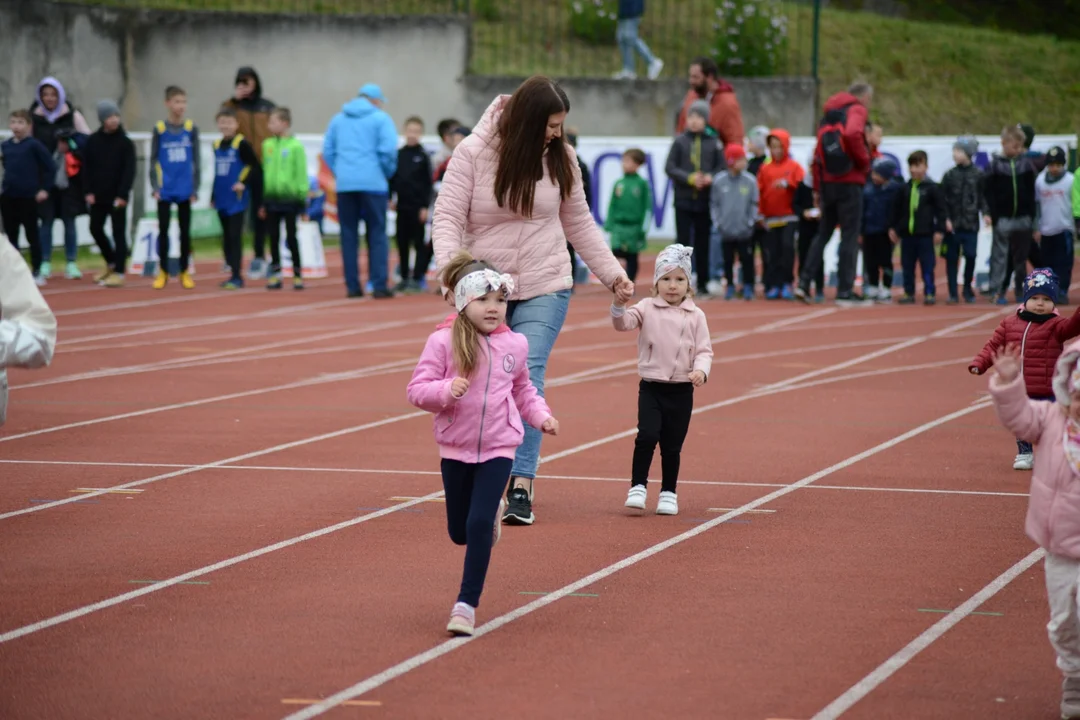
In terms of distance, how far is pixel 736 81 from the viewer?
1184 inches

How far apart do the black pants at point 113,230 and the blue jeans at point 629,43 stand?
13209mm

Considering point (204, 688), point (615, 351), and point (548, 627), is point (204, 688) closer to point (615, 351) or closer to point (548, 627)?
point (548, 627)

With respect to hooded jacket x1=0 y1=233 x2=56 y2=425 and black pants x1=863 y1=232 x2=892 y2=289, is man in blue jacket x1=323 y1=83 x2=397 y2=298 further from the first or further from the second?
hooded jacket x1=0 y1=233 x2=56 y2=425

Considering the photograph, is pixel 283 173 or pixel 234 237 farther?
pixel 234 237

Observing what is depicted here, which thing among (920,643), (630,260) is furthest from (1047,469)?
(630,260)

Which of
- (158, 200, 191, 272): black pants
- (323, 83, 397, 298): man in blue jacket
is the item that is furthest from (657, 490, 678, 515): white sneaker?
(158, 200, 191, 272): black pants

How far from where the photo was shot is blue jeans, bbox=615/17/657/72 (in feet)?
99.7

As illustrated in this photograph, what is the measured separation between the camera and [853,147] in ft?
57.6

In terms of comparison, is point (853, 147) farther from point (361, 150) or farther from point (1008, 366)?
point (1008, 366)

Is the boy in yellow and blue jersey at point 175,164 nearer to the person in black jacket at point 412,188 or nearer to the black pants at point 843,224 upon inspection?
the person in black jacket at point 412,188

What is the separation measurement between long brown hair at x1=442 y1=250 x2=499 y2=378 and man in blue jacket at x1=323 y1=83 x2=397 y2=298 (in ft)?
39.5

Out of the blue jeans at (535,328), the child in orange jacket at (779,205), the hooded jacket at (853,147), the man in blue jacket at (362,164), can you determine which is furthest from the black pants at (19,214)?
the blue jeans at (535,328)

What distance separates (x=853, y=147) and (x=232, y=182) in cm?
727

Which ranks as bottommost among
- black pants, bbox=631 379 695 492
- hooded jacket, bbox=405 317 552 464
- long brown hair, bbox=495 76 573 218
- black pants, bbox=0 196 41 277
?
black pants, bbox=631 379 695 492
